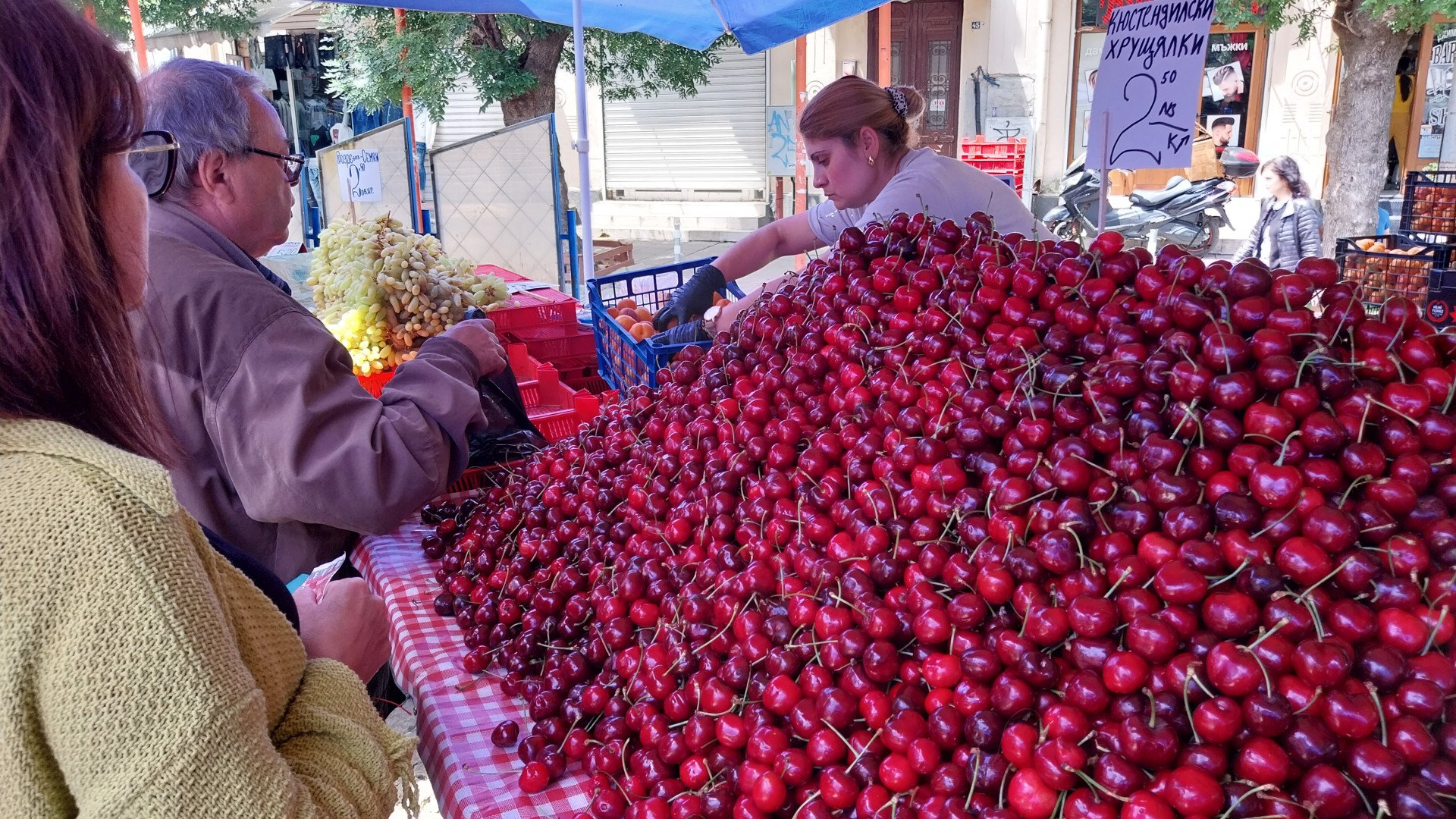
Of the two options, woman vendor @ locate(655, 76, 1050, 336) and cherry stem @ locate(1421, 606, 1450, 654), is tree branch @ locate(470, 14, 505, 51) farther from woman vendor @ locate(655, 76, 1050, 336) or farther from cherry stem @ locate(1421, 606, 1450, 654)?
cherry stem @ locate(1421, 606, 1450, 654)

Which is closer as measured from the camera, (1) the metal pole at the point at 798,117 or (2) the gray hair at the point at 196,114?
(2) the gray hair at the point at 196,114

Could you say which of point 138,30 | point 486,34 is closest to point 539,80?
point 486,34

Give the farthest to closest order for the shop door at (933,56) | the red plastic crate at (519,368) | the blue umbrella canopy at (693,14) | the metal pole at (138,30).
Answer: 1. the shop door at (933,56)
2. the metal pole at (138,30)
3. the blue umbrella canopy at (693,14)
4. the red plastic crate at (519,368)

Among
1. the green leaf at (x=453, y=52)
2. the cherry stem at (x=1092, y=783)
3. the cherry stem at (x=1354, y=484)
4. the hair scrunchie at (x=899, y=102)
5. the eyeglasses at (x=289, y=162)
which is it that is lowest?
the cherry stem at (x=1092, y=783)

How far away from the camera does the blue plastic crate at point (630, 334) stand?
2.78 meters

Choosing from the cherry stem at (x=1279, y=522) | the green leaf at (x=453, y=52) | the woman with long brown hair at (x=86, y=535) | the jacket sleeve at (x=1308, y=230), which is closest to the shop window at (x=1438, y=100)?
the jacket sleeve at (x=1308, y=230)

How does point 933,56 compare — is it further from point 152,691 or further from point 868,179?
point 152,691

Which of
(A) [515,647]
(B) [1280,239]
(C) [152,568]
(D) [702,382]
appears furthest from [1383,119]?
(C) [152,568]

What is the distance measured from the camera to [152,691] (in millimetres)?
878

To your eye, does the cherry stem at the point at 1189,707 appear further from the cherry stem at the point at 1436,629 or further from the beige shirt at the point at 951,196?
the beige shirt at the point at 951,196

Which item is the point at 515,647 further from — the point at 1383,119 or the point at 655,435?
the point at 1383,119

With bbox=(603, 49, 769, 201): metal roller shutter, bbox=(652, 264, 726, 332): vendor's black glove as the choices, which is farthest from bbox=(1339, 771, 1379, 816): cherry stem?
bbox=(603, 49, 769, 201): metal roller shutter

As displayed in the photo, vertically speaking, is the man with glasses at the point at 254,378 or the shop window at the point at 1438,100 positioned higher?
the shop window at the point at 1438,100

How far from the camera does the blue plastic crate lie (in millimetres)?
2777
